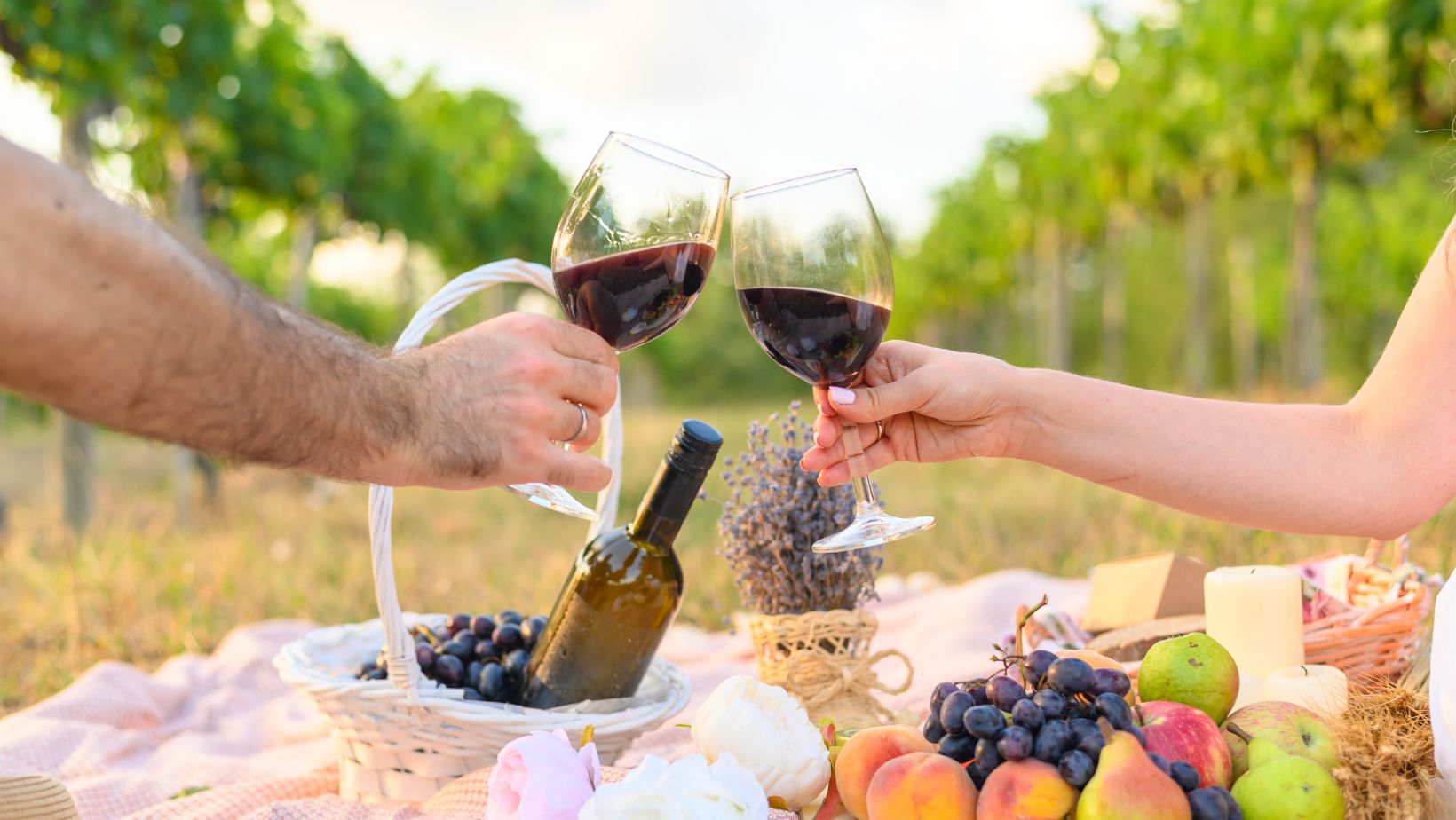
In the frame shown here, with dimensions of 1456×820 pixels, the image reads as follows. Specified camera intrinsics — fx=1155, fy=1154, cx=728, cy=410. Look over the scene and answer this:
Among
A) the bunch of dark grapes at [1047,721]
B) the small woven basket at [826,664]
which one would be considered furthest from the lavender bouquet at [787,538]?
the bunch of dark grapes at [1047,721]

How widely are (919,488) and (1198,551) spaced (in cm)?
304

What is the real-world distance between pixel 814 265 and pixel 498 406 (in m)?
0.48

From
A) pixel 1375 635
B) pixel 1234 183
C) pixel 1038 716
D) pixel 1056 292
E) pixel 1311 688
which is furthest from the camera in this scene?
pixel 1056 292

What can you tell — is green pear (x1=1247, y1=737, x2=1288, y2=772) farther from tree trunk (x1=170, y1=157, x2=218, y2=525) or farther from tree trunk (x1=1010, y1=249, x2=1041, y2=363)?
tree trunk (x1=1010, y1=249, x2=1041, y2=363)

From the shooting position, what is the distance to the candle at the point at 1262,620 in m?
2.06

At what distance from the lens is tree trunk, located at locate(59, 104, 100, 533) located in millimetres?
5824

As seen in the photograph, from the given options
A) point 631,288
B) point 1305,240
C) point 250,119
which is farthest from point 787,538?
point 1305,240

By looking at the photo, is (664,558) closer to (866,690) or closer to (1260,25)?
(866,690)

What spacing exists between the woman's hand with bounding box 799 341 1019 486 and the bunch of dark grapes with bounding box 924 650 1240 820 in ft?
1.64

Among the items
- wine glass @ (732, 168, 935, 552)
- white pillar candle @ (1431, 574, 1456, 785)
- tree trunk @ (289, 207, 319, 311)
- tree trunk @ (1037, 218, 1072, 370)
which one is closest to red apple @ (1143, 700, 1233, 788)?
white pillar candle @ (1431, 574, 1456, 785)

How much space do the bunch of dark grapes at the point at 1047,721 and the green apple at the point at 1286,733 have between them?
0.15 metres

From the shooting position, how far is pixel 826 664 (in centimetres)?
232

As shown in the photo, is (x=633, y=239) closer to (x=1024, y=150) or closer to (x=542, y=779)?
(x=542, y=779)

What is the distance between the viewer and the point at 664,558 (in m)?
2.14
